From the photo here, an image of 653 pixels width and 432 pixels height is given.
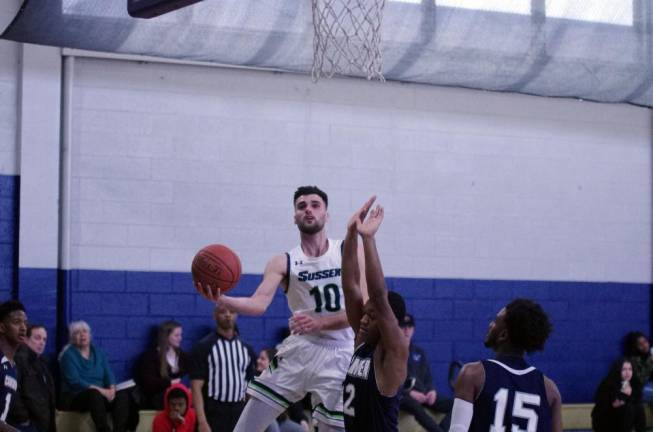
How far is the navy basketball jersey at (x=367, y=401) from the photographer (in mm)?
4895

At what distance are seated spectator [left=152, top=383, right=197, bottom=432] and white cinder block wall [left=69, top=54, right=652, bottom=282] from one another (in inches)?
62.3

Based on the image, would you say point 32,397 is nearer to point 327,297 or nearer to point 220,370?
point 220,370

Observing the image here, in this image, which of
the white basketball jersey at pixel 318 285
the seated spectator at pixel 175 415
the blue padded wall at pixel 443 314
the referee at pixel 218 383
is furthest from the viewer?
the blue padded wall at pixel 443 314

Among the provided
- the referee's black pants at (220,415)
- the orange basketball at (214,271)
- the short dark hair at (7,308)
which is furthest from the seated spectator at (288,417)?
the orange basketball at (214,271)

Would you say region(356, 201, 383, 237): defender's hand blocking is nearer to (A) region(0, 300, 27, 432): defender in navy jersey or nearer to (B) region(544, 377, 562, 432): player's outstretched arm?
(B) region(544, 377, 562, 432): player's outstretched arm

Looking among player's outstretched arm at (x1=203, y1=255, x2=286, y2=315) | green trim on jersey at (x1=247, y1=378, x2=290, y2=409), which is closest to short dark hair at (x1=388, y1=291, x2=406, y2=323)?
player's outstretched arm at (x1=203, y1=255, x2=286, y2=315)

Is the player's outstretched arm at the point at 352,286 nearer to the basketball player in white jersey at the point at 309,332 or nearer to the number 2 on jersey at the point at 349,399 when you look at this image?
the number 2 on jersey at the point at 349,399

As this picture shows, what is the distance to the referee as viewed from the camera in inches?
376

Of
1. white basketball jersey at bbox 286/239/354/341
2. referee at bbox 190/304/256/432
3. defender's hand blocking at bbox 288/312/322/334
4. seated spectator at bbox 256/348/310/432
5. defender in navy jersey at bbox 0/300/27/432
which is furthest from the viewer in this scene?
seated spectator at bbox 256/348/310/432

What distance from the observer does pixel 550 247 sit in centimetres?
1235

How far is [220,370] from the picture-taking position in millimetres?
9602

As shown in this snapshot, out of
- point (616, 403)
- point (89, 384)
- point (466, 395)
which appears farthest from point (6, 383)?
point (616, 403)

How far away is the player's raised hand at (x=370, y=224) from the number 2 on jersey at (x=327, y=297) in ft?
5.43

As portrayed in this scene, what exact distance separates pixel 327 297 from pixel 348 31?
2852 mm
